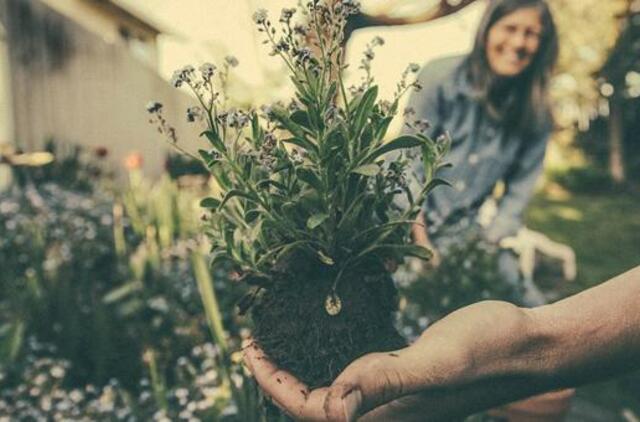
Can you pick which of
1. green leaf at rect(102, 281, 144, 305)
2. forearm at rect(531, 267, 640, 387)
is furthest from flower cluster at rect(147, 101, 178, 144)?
green leaf at rect(102, 281, 144, 305)

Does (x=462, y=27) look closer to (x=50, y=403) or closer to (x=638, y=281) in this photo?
(x=50, y=403)

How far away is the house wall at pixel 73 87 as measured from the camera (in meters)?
7.88

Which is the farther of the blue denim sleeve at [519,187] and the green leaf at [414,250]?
the blue denim sleeve at [519,187]

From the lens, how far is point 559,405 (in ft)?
7.09

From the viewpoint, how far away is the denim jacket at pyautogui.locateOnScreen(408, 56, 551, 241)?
332cm

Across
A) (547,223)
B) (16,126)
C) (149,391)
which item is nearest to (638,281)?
(149,391)

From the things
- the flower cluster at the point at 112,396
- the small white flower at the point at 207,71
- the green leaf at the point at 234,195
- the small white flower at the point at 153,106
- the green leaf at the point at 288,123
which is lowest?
the flower cluster at the point at 112,396

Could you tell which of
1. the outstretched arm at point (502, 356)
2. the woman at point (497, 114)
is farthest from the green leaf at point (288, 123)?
the woman at point (497, 114)

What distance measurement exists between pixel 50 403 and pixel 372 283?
6.64 feet

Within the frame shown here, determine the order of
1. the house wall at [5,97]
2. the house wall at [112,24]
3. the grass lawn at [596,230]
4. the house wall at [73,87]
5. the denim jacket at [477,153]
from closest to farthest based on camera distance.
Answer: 1. the denim jacket at [477,153]
2. the grass lawn at [596,230]
3. the house wall at [5,97]
4. the house wall at [73,87]
5. the house wall at [112,24]

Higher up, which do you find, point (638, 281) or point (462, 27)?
point (462, 27)

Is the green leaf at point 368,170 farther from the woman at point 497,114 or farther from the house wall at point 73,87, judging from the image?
the house wall at point 73,87

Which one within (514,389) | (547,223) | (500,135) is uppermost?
(500,135)

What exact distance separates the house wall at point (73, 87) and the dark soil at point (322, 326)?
279 inches
